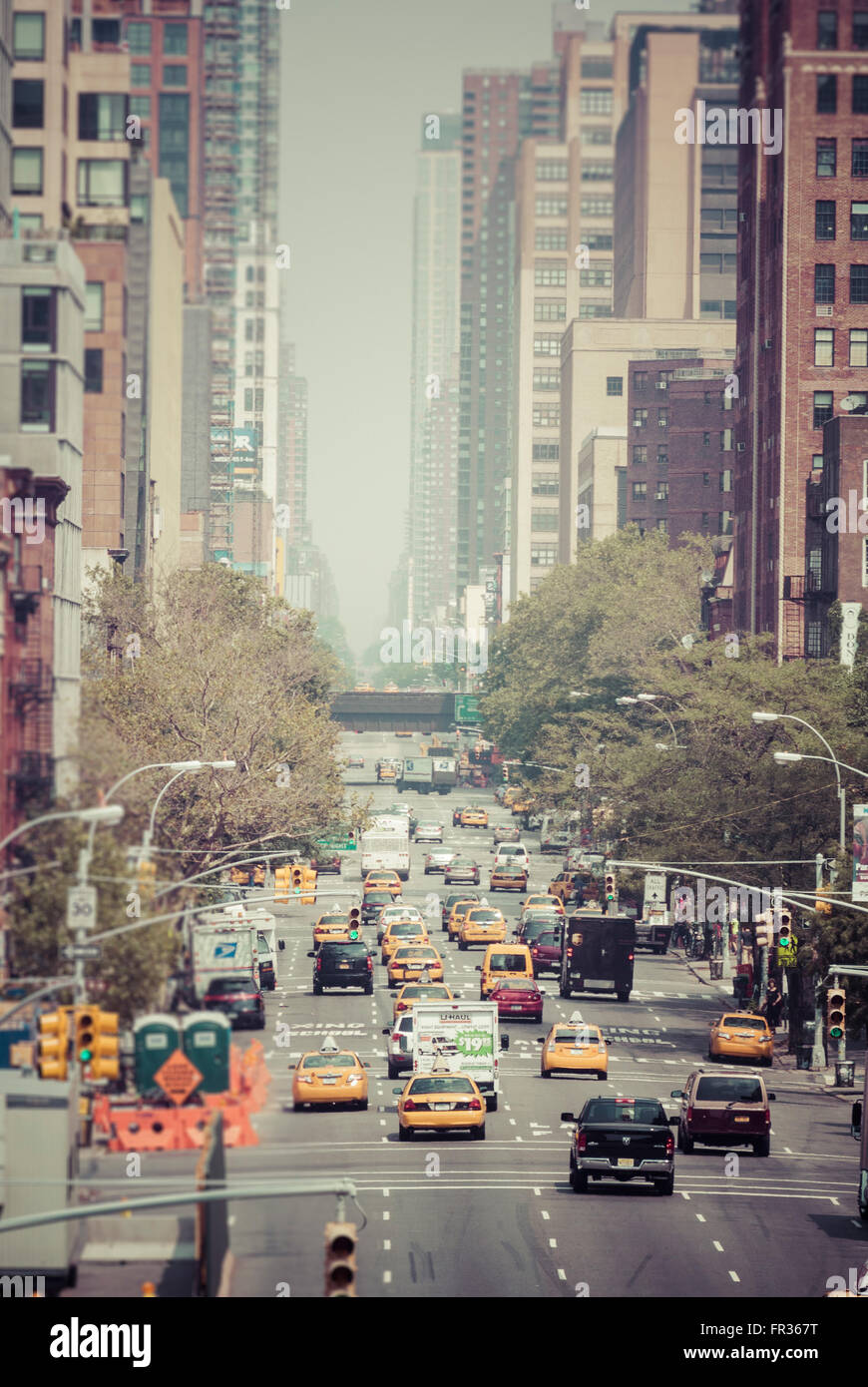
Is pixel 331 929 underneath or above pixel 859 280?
underneath

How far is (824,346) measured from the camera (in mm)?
113438

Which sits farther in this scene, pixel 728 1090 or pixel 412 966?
pixel 412 966

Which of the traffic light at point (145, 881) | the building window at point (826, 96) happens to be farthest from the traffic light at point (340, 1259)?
the building window at point (826, 96)

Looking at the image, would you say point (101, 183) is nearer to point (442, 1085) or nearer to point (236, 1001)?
point (442, 1085)

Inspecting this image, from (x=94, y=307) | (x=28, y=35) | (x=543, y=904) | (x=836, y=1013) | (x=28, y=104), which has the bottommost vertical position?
(x=543, y=904)

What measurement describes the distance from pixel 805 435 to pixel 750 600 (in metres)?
10.4

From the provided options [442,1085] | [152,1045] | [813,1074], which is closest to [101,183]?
[813,1074]

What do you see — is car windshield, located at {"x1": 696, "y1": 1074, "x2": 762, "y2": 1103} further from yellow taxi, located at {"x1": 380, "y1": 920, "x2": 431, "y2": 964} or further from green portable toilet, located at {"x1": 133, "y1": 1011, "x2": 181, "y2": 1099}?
yellow taxi, located at {"x1": 380, "y1": 920, "x2": 431, "y2": 964}

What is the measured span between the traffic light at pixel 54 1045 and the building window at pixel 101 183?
215ft

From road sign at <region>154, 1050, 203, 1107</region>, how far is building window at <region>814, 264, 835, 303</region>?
87.5 meters

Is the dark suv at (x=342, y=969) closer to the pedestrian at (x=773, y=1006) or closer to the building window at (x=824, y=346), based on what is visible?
the pedestrian at (x=773, y=1006)

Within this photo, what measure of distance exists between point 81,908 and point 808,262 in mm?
86216

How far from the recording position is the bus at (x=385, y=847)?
111312 mm
